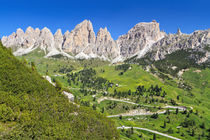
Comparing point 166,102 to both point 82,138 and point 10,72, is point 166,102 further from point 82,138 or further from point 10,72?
point 10,72

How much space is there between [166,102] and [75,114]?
15408 cm

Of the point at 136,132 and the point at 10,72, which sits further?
the point at 136,132

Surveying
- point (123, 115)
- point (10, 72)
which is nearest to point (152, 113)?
point (123, 115)

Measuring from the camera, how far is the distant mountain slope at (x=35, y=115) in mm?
45938

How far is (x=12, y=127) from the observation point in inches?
1764

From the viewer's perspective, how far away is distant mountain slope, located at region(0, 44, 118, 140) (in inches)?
1809

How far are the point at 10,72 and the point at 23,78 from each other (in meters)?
6.17

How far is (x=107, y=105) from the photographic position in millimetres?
181875

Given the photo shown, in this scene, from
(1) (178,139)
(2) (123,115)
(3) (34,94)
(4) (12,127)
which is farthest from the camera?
(2) (123,115)

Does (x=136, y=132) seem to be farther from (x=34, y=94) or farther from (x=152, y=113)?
(x=34, y=94)

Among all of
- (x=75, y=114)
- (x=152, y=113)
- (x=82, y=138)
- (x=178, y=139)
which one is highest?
(x=75, y=114)

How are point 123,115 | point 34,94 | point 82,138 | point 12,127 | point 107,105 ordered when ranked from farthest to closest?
1. point 107,105
2. point 123,115
3. point 34,94
4. point 82,138
5. point 12,127

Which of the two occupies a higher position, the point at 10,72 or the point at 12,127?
the point at 10,72

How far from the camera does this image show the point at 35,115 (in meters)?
52.5
